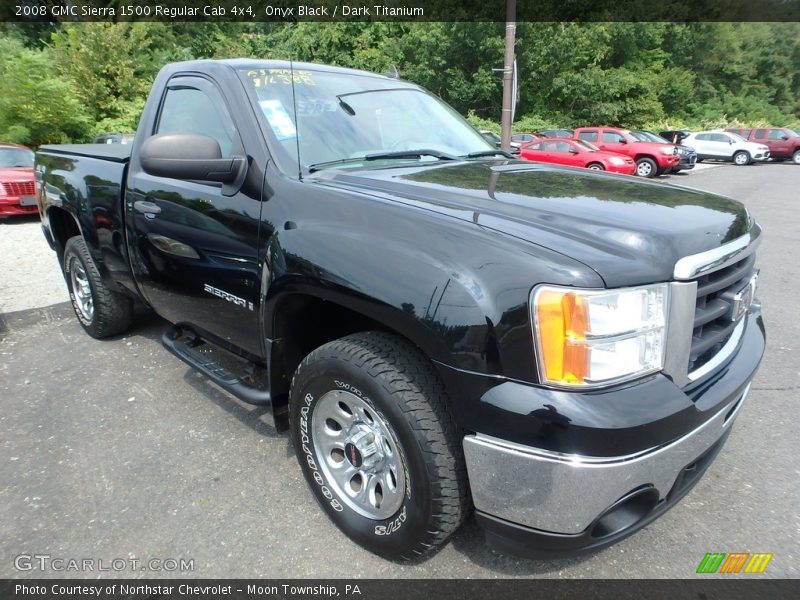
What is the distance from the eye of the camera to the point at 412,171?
8.19 feet

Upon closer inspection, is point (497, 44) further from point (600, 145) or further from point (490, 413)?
point (490, 413)

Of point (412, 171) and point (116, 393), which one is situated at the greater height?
point (412, 171)

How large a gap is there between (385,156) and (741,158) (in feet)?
99.7

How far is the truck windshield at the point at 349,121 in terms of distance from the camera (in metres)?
2.57

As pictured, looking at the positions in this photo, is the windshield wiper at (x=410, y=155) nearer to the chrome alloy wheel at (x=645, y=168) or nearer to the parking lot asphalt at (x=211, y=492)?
the parking lot asphalt at (x=211, y=492)

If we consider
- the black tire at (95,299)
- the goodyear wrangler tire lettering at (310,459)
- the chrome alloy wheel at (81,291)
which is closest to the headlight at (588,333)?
the goodyear wrangler tire lettering at (310,459)

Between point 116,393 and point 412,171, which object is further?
point 116,393

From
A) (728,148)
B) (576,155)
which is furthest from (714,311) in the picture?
(728,148)

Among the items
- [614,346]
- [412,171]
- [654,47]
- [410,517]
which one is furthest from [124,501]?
[654,47]

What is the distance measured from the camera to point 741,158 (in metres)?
27.2

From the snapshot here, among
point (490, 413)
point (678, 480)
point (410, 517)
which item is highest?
point (490, 413)

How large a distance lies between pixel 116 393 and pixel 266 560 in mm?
1935

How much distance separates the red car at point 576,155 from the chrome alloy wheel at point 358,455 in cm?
1592
